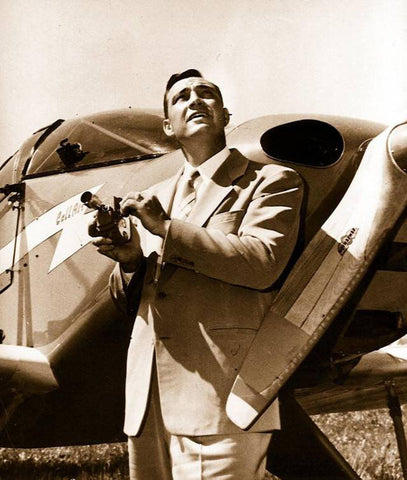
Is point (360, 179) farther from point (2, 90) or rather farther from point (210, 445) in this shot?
point (2, 90)

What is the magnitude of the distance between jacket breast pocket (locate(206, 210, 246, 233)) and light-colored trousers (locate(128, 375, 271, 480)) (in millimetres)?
456

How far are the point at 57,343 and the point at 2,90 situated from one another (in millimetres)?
1271

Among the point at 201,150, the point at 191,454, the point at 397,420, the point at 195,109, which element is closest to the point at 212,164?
the point at 201,150

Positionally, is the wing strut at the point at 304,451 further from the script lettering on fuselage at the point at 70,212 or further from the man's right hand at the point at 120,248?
the man's right hand at the point at 120,248

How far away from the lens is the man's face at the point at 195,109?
1.98m

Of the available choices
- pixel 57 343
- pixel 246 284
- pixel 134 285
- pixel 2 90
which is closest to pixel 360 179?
pixel 246 284

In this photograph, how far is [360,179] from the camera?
216 centimetres

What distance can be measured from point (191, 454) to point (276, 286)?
2.02 feet

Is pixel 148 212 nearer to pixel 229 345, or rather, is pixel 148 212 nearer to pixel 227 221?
pixel 227 221

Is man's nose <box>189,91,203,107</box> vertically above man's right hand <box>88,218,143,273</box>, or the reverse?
man's nose <box>189,91,203,107</box>

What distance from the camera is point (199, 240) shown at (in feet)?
5.67

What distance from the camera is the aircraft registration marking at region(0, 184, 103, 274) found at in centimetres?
338

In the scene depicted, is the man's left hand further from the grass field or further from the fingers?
the grass field

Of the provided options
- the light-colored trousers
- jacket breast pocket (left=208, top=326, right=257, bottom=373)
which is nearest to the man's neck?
jacket breast pocket (left=208, top=326, right=257, bottom=373)
